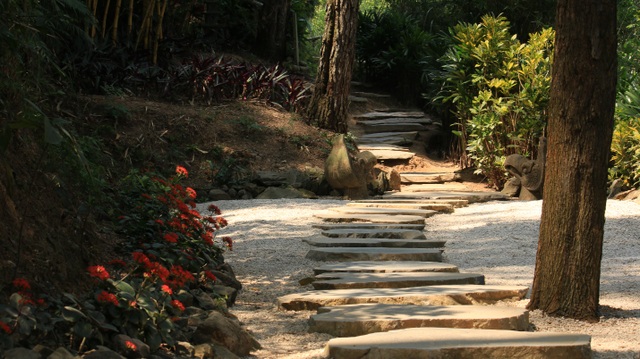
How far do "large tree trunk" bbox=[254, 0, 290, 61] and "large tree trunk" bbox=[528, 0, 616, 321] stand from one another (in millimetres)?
11218

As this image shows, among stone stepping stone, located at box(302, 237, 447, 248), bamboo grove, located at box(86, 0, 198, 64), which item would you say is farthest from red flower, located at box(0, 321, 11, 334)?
bamboo grove, located at box(86, 0, 198, 64)

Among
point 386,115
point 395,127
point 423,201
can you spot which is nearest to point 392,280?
point 423,201

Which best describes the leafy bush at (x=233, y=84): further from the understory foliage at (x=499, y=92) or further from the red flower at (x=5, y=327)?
the red flower at (x=5, y=327)

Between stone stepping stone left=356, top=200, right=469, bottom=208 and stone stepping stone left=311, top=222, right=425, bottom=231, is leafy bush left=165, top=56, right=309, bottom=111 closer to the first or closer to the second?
stone stepping stone left=356, top=200, right=469, bottom=208

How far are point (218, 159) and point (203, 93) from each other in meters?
1.70

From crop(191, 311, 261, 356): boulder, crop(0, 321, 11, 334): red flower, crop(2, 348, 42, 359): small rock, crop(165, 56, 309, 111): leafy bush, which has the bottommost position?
crop(191, 311, 261, 356): boulder

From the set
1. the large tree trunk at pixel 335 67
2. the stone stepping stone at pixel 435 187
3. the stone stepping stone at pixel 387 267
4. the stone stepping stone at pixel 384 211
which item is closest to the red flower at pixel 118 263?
the stone stepping stone at pixel 387 267

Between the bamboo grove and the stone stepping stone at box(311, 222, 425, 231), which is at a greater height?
the bamboo grove

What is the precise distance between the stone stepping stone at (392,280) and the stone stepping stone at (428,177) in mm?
6517

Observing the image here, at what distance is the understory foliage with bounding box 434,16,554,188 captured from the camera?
10914 millimetres

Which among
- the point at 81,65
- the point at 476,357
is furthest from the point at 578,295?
the point at 81,65

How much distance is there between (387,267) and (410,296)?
2.61 ft

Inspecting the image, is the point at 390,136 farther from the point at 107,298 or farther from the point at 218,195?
the point at 107,298

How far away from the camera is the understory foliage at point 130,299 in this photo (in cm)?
288
